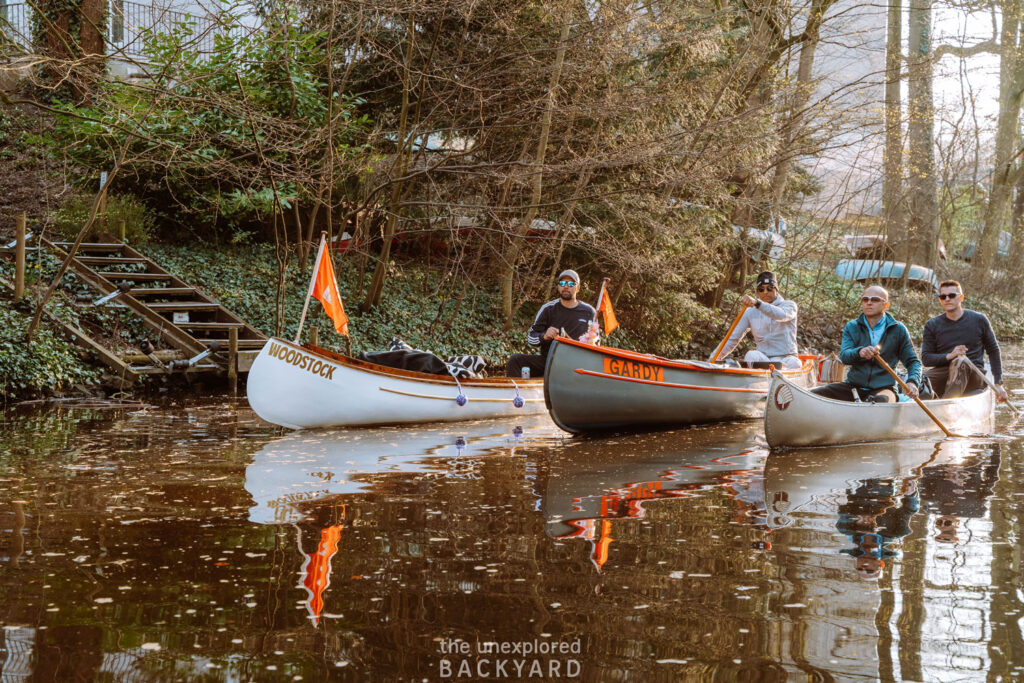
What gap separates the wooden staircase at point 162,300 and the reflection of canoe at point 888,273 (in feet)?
59.3

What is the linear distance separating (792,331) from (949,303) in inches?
84.6

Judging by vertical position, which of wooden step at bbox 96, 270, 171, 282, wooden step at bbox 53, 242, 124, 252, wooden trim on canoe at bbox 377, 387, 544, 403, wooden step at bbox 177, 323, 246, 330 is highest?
wooden step at bbox 53, 242, 124, 252

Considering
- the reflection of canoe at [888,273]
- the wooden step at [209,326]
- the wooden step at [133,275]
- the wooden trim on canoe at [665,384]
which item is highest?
the reflection of canoe at [888,273]

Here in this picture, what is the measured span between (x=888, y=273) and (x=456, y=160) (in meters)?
16.5

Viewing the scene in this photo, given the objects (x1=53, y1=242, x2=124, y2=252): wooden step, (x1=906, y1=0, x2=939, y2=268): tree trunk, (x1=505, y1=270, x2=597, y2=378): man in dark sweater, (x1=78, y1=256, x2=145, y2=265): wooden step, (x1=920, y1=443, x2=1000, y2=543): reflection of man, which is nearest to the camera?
(x1=920, y1=443, x2=1000, y2=543): reflection of man

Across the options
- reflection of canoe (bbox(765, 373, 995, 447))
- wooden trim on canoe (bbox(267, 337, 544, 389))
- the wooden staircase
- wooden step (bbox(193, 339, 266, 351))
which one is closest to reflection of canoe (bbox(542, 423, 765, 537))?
reflection of canoe (bbox(765, 373, 995, 447))

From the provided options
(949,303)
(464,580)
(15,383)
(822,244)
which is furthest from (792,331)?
(822,244)

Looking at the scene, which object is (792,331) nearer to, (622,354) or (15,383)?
(622,354)

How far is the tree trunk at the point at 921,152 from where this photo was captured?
83.8ft

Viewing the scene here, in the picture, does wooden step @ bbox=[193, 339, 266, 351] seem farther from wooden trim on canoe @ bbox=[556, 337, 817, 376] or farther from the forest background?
wooden trim on canoe @ bbox=[556, 337, 817, 376]

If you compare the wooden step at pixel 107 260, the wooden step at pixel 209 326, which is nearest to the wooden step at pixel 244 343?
the wooden step at pixel 209 326

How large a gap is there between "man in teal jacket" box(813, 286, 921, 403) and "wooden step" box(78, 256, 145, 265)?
1122 centimetres

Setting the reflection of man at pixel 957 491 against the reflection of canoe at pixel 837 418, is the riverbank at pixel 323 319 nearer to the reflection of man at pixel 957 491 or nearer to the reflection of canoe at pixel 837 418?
the reflection of canoe at pixel 837 418

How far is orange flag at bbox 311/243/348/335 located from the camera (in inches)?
444
